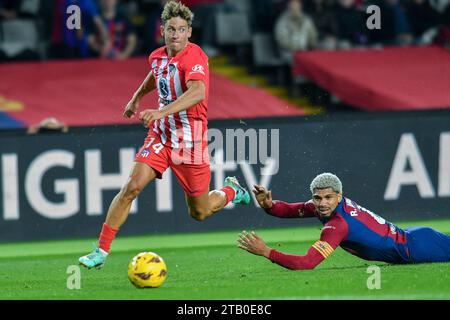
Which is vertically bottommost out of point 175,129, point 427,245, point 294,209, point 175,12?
point 427,245

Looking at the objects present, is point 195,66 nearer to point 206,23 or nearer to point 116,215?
point 116,215

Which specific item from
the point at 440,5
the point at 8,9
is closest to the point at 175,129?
the point at 8,9

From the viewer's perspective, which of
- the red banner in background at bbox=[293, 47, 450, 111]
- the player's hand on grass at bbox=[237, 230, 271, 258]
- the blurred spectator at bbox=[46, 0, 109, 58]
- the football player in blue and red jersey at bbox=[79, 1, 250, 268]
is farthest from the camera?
the blurred spectator at bbox=[46, 0, 109, 58]

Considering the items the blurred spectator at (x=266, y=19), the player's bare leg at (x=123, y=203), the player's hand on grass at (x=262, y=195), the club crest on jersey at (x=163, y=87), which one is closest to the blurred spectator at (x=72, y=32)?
the blurred spectator at (x=266, y=19)

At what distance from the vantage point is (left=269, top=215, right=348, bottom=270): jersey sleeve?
8.99 m

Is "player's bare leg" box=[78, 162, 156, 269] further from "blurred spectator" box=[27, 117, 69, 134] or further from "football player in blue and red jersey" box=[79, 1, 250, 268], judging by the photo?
"blurred spectator" box=[27, 117, 69, 134]

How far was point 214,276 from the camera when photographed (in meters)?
9.80

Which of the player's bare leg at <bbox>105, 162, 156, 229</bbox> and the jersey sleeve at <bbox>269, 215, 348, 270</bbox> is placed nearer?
the jersey sleeve at <bbox>269, 215, 348, 270</bbox>

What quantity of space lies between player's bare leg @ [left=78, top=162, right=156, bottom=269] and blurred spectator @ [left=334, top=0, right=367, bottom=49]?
26.4ft

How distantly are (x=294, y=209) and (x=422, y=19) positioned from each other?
8678mm

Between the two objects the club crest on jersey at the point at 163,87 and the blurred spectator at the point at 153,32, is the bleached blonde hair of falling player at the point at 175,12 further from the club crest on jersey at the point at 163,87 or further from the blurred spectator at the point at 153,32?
the blurred spectator at the point at 153,32

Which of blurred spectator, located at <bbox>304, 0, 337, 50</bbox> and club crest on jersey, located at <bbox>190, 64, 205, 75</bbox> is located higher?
club crest on jersey, located at <bbox>190, 64, 205, 75</bbox>

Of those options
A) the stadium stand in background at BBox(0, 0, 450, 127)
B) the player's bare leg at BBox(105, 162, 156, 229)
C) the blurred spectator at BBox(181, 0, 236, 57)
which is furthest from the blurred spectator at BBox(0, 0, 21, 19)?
the player's bare leg at BBox(105, 162, 156, 229)
